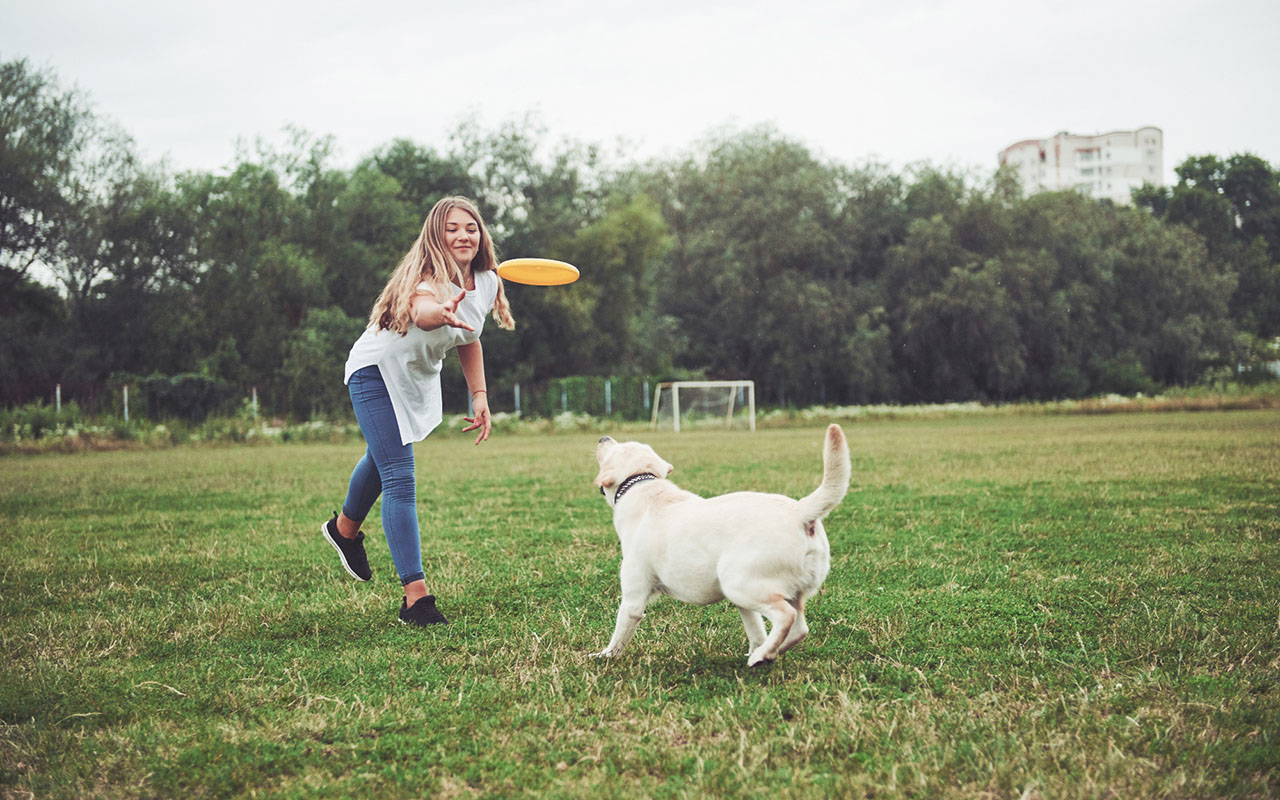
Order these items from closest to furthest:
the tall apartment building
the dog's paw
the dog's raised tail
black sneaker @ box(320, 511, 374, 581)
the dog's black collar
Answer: the dog's raised tail, the dog's paw, the dog's black collar, black sneaker @ box(320, 511, 374, 581), the tall apartment building

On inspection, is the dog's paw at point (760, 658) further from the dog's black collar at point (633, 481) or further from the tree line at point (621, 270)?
the tree line at point (621, 270)

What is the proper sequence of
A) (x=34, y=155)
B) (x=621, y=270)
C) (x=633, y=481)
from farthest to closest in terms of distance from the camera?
(x=621, y=270) < (x=34, y=155) < (x=633, y=481)

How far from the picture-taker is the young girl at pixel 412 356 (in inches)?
151

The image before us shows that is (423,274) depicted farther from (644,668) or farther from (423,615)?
(644,668)

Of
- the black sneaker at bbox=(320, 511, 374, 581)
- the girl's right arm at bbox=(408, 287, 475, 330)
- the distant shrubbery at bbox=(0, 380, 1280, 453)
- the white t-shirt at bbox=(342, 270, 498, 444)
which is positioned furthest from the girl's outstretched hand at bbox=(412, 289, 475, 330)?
the distant shrubbery at bbox=(0, 380, 1280, 453)

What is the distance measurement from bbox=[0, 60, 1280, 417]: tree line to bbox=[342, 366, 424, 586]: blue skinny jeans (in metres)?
27.3

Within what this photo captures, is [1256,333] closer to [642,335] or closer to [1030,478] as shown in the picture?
[642,335]

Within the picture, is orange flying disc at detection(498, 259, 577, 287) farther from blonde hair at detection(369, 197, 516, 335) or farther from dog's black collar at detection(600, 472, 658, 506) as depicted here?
dog's black collar at detection(600, 472, 658, 506)

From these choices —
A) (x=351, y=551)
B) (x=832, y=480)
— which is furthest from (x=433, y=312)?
(x=832, y=480)

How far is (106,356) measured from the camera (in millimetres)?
34094

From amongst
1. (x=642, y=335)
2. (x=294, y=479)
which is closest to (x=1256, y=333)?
(x=642, y=335)

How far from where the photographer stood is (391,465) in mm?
4008

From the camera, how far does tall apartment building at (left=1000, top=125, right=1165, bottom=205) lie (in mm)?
116750

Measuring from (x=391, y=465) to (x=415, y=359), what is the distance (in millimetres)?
512
